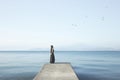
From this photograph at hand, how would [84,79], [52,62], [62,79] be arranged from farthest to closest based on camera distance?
[84,79]
[52,62]
[62,79]

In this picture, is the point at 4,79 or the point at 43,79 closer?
the point at 43,79

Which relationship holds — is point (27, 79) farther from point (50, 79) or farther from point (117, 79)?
point (50, 79)

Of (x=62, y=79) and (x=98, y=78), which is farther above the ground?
(x=62, y=79)

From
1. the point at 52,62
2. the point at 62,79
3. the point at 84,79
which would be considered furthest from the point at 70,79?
the point at 84,79

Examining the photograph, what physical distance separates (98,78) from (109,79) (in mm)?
1818

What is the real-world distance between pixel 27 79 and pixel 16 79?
1.70m

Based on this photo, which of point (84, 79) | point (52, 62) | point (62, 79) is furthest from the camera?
point (84, 79)

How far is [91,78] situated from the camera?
36.1 m

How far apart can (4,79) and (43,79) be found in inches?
886

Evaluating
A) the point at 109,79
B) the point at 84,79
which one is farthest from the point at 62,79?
the point at 109,79

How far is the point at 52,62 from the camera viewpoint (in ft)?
84.1

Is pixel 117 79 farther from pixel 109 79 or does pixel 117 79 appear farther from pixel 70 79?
pixel 70 79

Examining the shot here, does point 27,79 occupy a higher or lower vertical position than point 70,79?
lower

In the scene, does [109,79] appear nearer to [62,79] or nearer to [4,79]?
[4,79]
